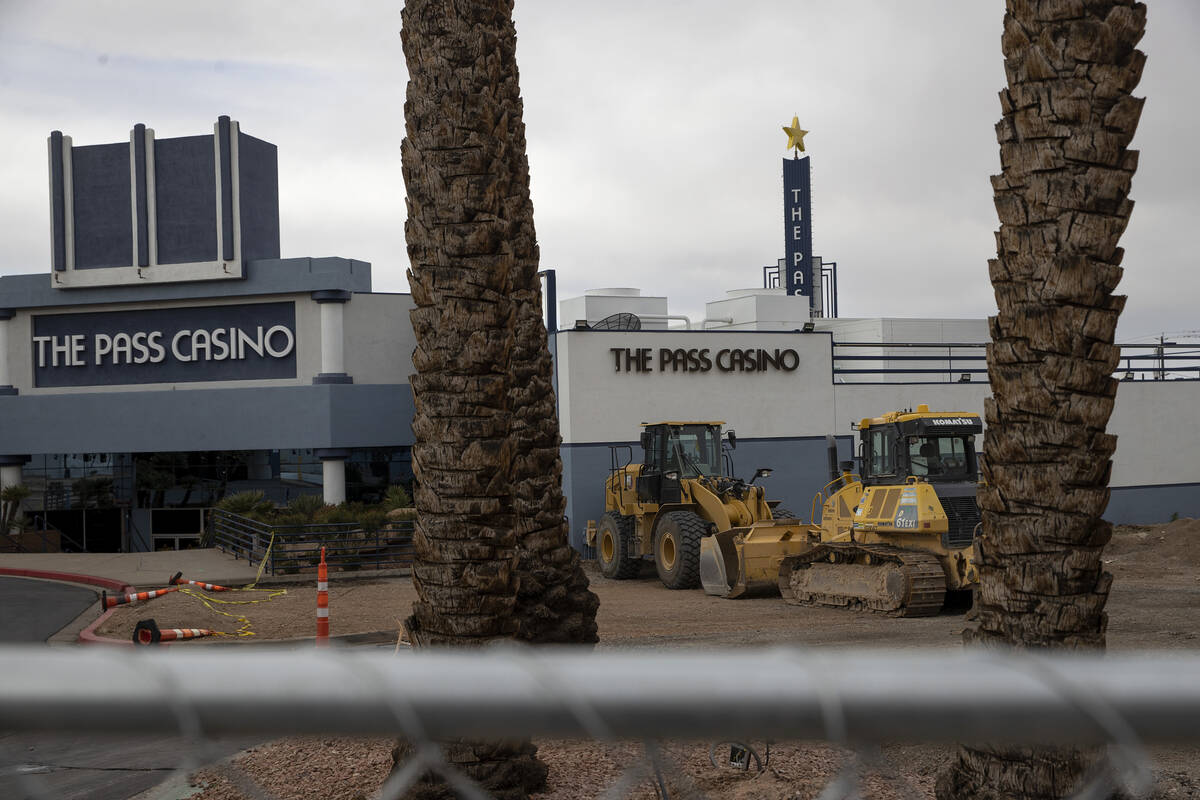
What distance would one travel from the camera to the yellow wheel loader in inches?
790

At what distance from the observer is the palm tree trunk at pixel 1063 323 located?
5527mm

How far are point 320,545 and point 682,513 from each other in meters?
9.07

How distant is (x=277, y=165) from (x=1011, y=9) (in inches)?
1214

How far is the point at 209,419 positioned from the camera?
104ft

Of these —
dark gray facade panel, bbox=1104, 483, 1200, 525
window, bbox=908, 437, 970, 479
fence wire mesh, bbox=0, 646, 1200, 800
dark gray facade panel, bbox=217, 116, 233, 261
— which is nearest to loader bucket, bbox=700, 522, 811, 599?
window, bbox=908, 437, 970, 479

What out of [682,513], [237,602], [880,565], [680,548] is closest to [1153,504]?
[682,513]

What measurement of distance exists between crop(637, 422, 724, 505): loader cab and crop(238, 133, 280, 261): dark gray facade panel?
15.3 metres

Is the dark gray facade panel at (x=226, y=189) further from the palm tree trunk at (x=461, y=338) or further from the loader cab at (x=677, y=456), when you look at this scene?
the palm tree trunk at (x=461, y=338)

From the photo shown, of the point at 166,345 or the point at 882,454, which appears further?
the point at 166,345

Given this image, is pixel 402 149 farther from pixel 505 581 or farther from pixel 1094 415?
pixel 1094 415

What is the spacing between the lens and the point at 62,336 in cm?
3341

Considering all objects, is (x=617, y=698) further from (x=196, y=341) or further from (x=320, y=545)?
(x=196, y=341)

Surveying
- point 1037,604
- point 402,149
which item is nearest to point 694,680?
point 1037,604

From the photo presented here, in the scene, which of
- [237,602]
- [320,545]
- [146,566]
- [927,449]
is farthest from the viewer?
[146,566]
